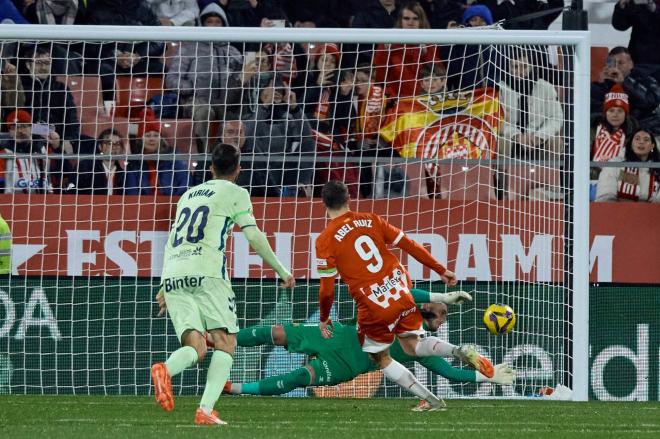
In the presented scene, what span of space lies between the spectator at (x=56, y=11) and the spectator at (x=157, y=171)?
9.51 ft

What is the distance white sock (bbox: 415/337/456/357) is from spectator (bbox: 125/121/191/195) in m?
2.96

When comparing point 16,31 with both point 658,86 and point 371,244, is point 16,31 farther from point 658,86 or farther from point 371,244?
point 658,86

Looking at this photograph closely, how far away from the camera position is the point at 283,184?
12.0 meters

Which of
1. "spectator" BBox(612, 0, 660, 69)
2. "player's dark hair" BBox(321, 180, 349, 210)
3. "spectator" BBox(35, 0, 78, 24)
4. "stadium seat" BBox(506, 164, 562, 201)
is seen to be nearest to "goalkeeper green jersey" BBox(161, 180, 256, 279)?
"player's dark hair" BBox(321, 180, 349, 210)

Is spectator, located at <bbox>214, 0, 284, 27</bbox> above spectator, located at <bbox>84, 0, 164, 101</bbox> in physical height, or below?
above

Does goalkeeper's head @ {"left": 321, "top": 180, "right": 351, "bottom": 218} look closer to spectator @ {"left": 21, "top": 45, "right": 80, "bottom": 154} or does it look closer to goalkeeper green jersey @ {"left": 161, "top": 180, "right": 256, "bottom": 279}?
goalkeeper green jersey @ {"left": 161, "top": 180, "right": 256, "bottom": 279}

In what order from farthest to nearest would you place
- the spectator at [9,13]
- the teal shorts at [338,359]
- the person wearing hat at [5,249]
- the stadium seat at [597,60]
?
the stadium seat at [597,60] < the spectator at [9,13] < the person wearing hat at [5,249] < the teal shorts at [338,359]

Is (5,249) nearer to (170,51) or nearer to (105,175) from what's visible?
(105,175)

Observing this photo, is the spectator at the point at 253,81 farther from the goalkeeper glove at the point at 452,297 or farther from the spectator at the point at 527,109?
the goalkeeper glove at the point at 452,297

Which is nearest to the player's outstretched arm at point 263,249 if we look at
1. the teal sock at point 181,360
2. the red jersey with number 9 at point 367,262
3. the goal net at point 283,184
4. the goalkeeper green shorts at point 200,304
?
the goalkeeper green shorts at point 200,304

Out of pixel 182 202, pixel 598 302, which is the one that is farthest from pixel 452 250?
pixel 182 202

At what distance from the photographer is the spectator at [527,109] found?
11.7m

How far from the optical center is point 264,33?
10805 millimetres

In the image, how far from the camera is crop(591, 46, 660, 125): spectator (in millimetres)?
14664
